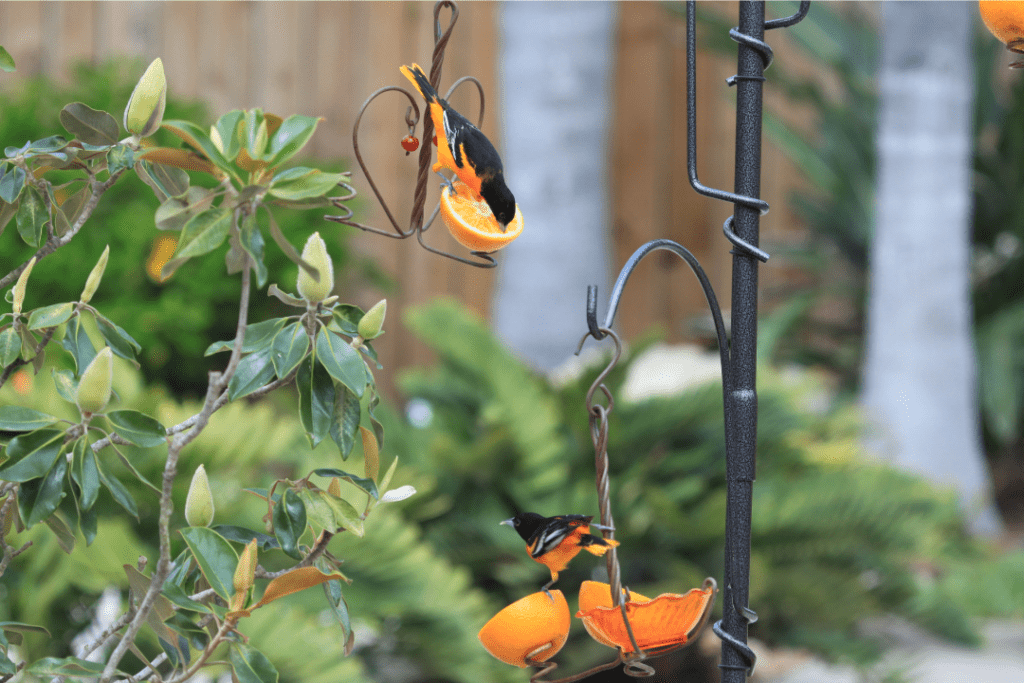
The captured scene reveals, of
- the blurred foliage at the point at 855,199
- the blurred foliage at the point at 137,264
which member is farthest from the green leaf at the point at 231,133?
the blurred foliage at the point at 855,199

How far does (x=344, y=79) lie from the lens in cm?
308

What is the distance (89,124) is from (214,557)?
266mm

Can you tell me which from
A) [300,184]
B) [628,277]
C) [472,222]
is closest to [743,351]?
[628,277]

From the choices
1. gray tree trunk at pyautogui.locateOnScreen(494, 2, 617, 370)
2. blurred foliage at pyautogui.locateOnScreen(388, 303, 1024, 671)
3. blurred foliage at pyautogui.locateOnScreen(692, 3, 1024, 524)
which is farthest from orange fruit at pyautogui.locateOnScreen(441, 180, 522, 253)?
blurred foliage at pyautogui.locateOnScreen(692, 3, 1024, 524)

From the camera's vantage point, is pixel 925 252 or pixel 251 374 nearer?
pixel 251 374

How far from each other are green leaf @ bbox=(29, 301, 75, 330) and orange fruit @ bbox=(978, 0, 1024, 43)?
1.94 feet

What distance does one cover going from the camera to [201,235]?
465mm

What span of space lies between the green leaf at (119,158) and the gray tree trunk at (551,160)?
1.89m

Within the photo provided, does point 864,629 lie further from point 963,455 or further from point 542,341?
point 542,341

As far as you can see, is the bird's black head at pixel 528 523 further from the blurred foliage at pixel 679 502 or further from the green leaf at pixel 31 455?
the blurred foliage at pixel 679 502

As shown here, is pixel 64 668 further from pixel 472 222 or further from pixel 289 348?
pixel 472 222

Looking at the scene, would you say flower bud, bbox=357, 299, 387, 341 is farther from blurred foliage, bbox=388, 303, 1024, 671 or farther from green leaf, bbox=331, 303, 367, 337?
blurred foliage, bbox=388, 303, 1024, 671

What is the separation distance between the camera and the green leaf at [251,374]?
0.50 m

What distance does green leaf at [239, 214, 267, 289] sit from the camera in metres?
0.47
